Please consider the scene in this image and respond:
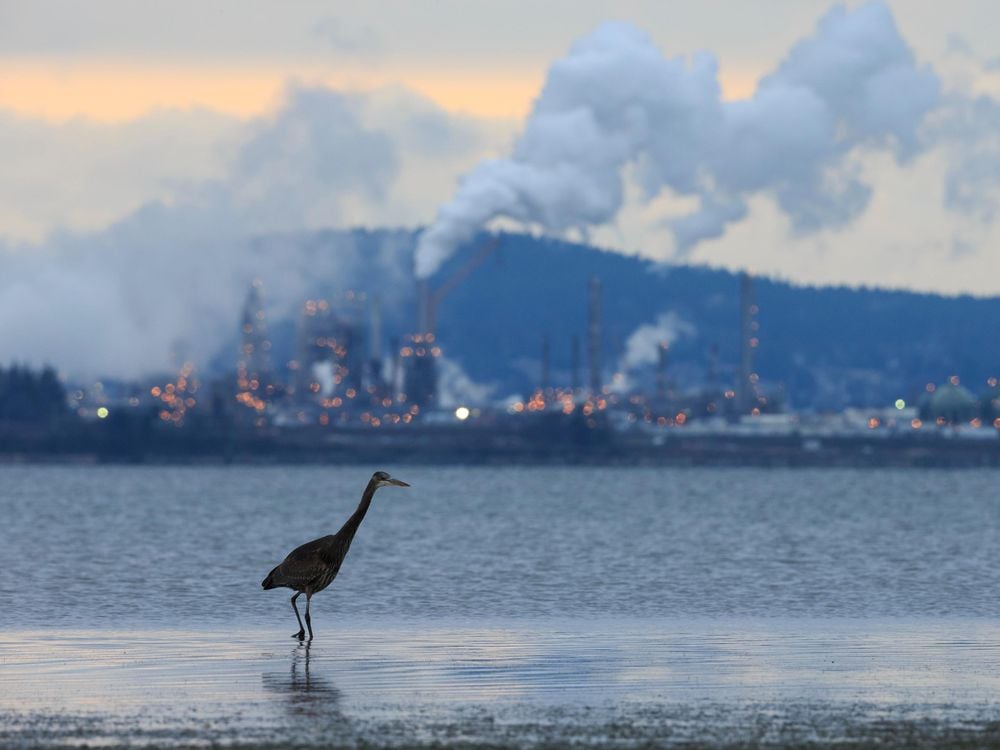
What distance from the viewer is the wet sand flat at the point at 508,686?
2181 cm

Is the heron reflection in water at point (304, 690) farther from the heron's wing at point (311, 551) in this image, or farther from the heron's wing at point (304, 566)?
the heron's wing at point (311, 551)

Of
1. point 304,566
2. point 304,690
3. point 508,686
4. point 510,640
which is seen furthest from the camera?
point 510,640

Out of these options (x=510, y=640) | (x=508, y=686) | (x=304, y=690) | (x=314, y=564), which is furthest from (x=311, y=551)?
(x=508, y=686)

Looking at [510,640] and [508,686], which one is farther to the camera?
[510,640]

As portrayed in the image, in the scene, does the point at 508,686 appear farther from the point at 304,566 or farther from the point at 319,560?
the point at 304,566

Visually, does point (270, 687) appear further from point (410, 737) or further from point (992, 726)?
point (992, 726)

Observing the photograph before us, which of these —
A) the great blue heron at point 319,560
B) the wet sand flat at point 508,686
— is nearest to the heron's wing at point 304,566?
the great blue heron at point 319,560

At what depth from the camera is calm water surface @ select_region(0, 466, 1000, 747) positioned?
22688 millimetres

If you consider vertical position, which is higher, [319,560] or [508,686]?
[319,560]

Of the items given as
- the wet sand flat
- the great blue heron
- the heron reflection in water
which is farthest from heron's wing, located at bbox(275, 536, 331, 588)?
the heron reflection in water

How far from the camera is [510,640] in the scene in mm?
33406

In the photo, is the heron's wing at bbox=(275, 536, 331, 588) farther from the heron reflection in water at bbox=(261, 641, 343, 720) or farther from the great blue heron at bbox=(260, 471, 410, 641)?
the heron reflection in water at bbox=(261, 641, 343, 720)

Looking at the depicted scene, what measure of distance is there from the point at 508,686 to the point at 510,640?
706 centimetres

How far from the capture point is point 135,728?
22172mm
